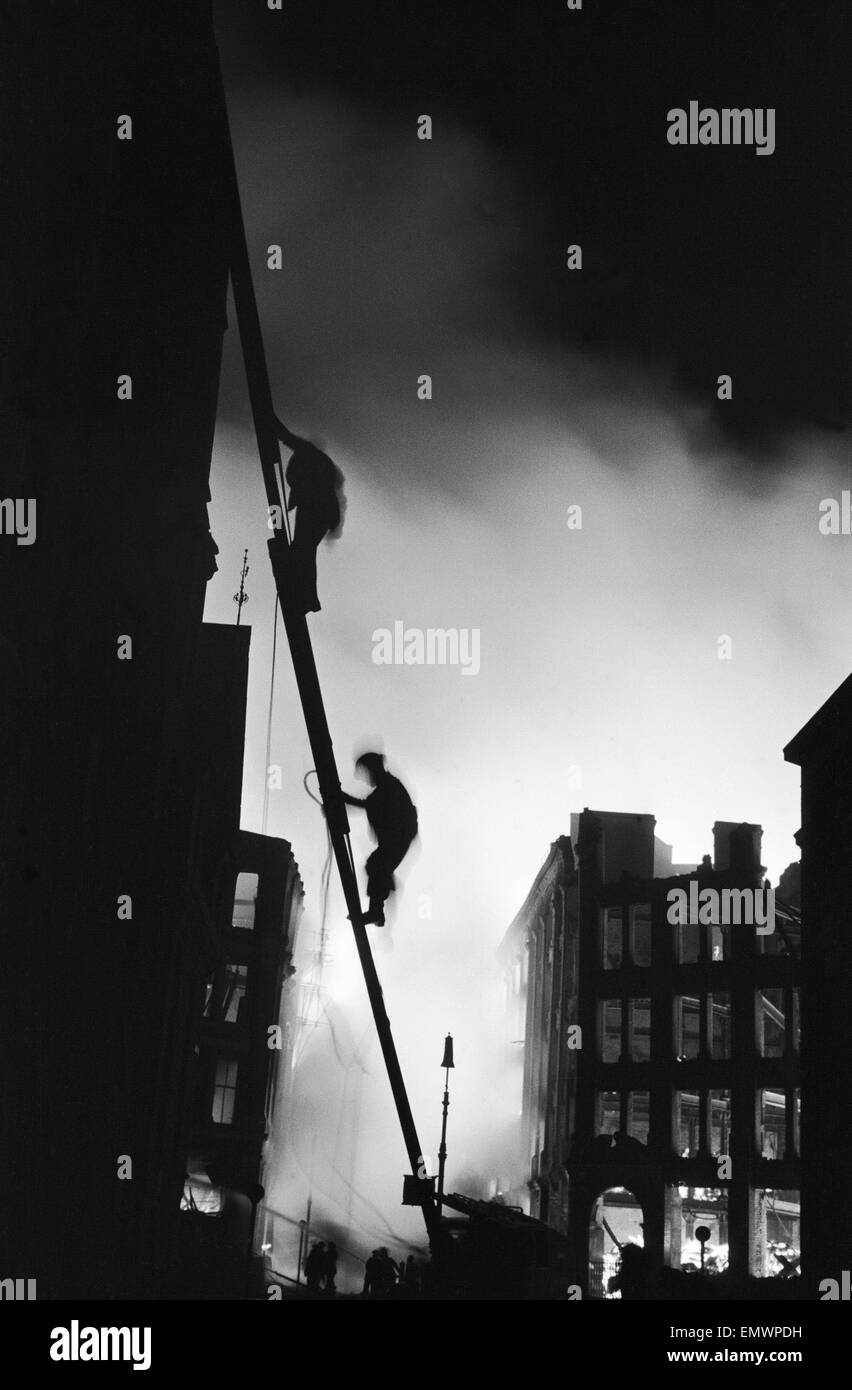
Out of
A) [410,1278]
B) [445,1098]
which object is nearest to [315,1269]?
[410,1278]

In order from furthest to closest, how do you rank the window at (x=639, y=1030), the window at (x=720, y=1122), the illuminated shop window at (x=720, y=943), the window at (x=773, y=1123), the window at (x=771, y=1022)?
the window at (x=639, y=1030) → the illuminated shop window at (x=720, y=943) → the window at (x=771, y=1022) → the window at (x=720, y=1122) → the window at (x=773, y=1123)

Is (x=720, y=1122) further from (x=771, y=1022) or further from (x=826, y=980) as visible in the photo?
(x=826, y=980)

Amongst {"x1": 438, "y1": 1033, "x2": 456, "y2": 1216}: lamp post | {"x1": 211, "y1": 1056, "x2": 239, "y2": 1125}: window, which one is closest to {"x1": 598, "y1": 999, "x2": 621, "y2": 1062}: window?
{"x1": 211, "y1": 1056, "x2": 239, "y2": 1125}: window

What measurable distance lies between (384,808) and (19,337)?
435cm

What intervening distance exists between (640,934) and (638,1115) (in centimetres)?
612

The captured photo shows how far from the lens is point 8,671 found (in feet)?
25.2

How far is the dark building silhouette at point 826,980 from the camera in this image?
72.6 ft

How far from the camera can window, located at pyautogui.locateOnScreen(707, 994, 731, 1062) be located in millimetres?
39312

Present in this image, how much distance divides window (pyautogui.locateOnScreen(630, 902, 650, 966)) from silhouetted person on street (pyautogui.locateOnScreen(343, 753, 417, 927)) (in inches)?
1347

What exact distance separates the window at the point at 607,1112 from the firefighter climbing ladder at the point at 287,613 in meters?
33.9

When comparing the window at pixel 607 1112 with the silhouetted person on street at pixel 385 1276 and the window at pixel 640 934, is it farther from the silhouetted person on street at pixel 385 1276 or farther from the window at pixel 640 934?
the silhouetted person on street at pixel 385 1276

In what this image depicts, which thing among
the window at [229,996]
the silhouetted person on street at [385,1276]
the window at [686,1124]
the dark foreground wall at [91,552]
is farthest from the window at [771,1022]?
the dark foreground wall at [91,552]

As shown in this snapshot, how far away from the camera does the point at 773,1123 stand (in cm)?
3897

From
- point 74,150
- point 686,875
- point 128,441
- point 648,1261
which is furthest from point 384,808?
point 686,875
